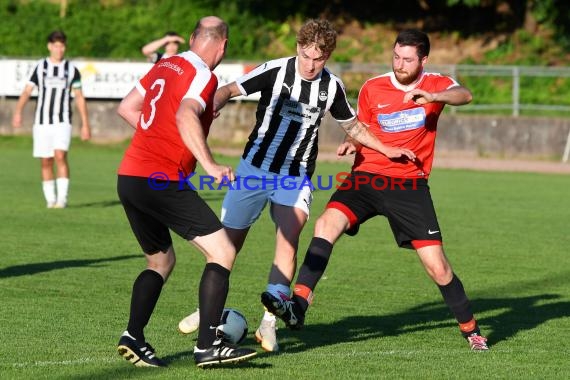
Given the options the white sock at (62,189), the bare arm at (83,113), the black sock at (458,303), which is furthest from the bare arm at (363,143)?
the white sock at (62,189)

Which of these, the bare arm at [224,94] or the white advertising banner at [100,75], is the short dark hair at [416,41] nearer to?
the bare arm at [224,94]

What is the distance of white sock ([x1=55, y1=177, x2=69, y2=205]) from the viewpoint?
15008 mm

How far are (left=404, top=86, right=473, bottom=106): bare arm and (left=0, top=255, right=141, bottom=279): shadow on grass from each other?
4116 millimetres

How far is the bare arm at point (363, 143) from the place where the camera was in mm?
7246

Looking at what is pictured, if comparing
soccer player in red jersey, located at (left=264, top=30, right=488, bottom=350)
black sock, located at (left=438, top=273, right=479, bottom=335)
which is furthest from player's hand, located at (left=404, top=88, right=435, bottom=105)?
black sock, located at (left=438, top=273, right=479, bottom=335)

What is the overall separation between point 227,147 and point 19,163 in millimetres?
6371

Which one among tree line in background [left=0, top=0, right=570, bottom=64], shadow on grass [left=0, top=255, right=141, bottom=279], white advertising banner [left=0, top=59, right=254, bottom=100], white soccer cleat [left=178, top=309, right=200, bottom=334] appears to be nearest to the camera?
white soccer cleat [left=178, top=309, right=200, bottom=334]

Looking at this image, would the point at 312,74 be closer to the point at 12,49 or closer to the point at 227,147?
the point at 227,147

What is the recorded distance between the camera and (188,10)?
35.0m

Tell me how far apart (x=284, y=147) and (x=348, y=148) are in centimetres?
41

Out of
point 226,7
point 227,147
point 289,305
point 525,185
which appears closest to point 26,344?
point 289,305

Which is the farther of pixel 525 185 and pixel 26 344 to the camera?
pixel 525 185

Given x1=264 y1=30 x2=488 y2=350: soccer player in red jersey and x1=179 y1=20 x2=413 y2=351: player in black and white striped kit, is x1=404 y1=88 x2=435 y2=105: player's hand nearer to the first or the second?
x1=264 y1=30 x2=488 y2=350: soccer player in red jersey

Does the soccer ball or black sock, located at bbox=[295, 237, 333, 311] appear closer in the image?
the soccer ball
